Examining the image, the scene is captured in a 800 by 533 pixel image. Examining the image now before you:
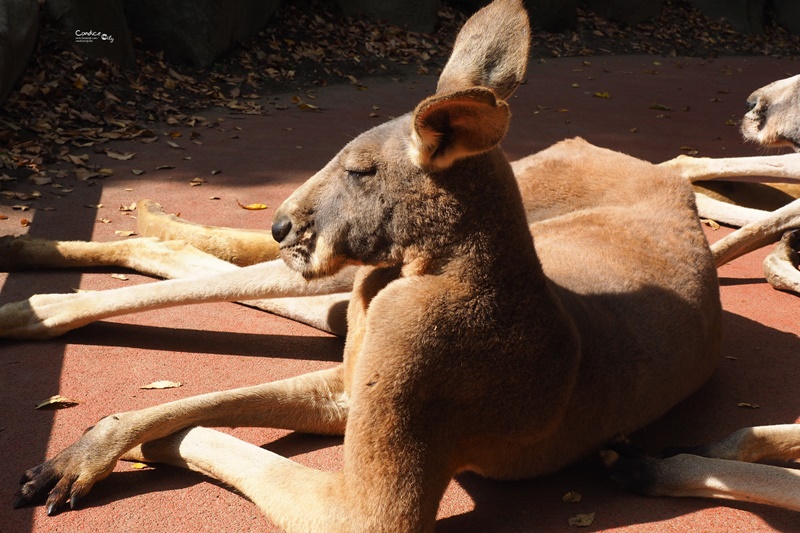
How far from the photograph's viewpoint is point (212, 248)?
471 centimetres

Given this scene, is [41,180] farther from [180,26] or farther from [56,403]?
[180,26]

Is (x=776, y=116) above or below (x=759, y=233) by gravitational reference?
above

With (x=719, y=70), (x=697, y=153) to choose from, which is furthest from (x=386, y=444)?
(x=719, y=70)

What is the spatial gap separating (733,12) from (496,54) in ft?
54.1

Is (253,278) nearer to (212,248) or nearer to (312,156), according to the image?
(212,248)

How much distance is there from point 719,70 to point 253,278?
1218 cm

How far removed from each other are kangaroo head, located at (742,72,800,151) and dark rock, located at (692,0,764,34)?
13233 mm

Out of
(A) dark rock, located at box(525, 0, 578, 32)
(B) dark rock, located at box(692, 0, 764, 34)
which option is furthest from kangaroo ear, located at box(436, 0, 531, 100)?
(B) dark rock, located at box(692, 0, 764, 34)

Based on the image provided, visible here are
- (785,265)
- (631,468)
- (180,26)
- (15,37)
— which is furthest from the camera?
(180,26)

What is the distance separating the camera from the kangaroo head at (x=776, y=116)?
515 centimetres

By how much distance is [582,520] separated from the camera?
113 inches

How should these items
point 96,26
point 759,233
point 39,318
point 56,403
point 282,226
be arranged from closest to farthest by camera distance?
point 282,226
point 56,403
point 39,318
point 759,233
point 96,26

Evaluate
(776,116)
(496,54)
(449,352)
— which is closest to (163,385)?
(449,352)

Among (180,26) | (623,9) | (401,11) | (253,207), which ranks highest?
(180,26)
